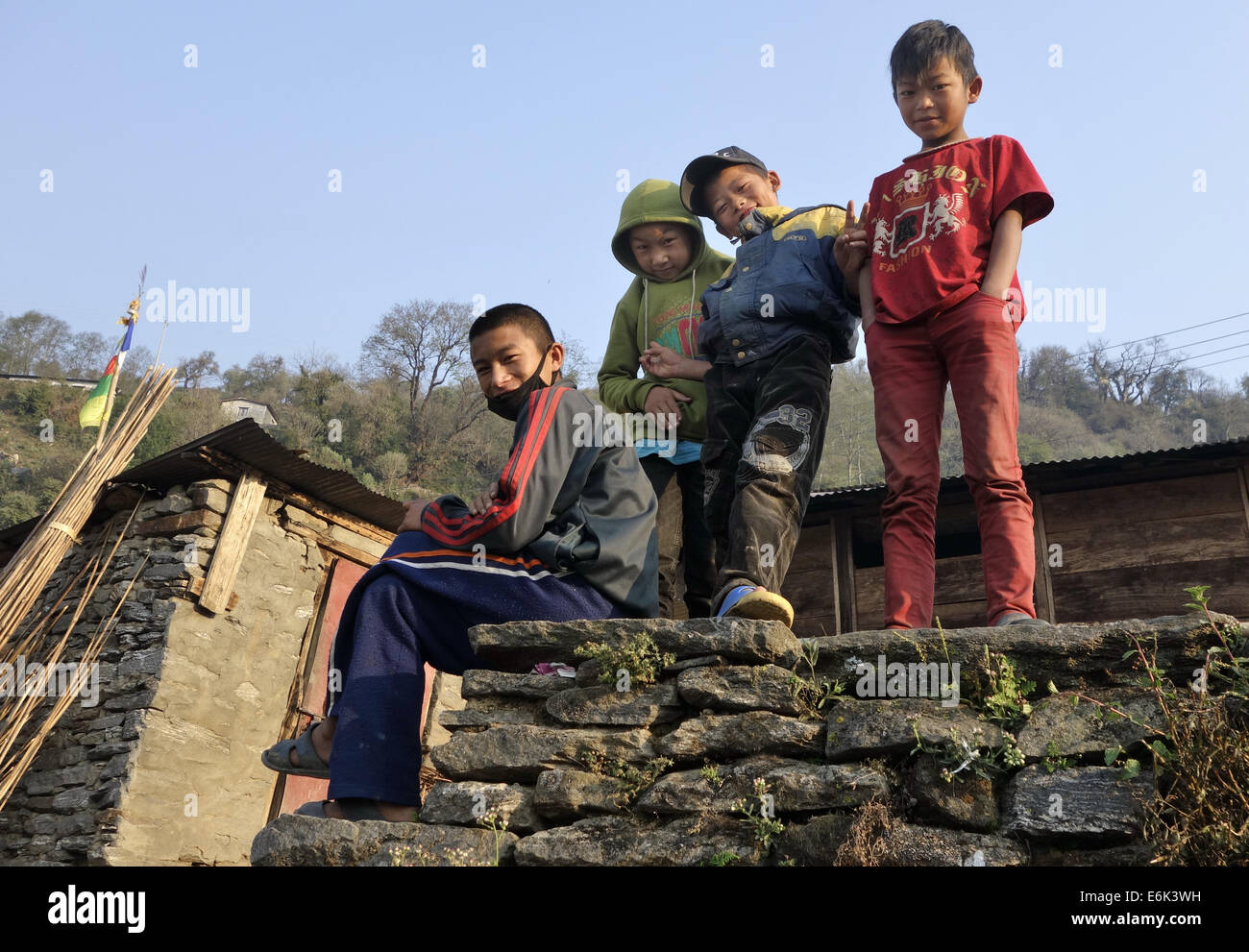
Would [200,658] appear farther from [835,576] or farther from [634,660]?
[634,660]

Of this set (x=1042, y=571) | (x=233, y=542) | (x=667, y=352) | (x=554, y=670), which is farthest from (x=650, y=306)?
(x=1042, y=571)

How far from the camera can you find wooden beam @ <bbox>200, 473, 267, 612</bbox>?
26.0 feet

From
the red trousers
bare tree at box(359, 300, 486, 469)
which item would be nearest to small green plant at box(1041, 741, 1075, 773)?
the red trousers

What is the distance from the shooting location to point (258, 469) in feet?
27.8

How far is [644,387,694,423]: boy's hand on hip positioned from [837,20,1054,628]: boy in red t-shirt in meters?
0.91

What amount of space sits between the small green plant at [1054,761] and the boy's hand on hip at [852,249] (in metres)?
2.03

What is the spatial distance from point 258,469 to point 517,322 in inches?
211

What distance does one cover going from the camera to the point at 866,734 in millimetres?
2703

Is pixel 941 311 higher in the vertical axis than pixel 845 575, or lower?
higher

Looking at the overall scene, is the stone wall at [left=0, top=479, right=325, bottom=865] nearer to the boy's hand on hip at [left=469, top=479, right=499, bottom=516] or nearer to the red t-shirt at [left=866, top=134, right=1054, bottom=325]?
the boy's hand on hip at [left=469, top=479, right=499, bottom=516]

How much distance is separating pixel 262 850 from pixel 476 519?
1075 millimetres

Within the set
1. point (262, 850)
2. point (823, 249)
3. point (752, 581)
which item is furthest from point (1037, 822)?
point (823, 249)

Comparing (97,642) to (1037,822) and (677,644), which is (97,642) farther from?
(1037,822)

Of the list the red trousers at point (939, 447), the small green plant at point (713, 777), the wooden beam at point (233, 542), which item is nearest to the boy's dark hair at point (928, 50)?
the red trousers at point (939, 447)
